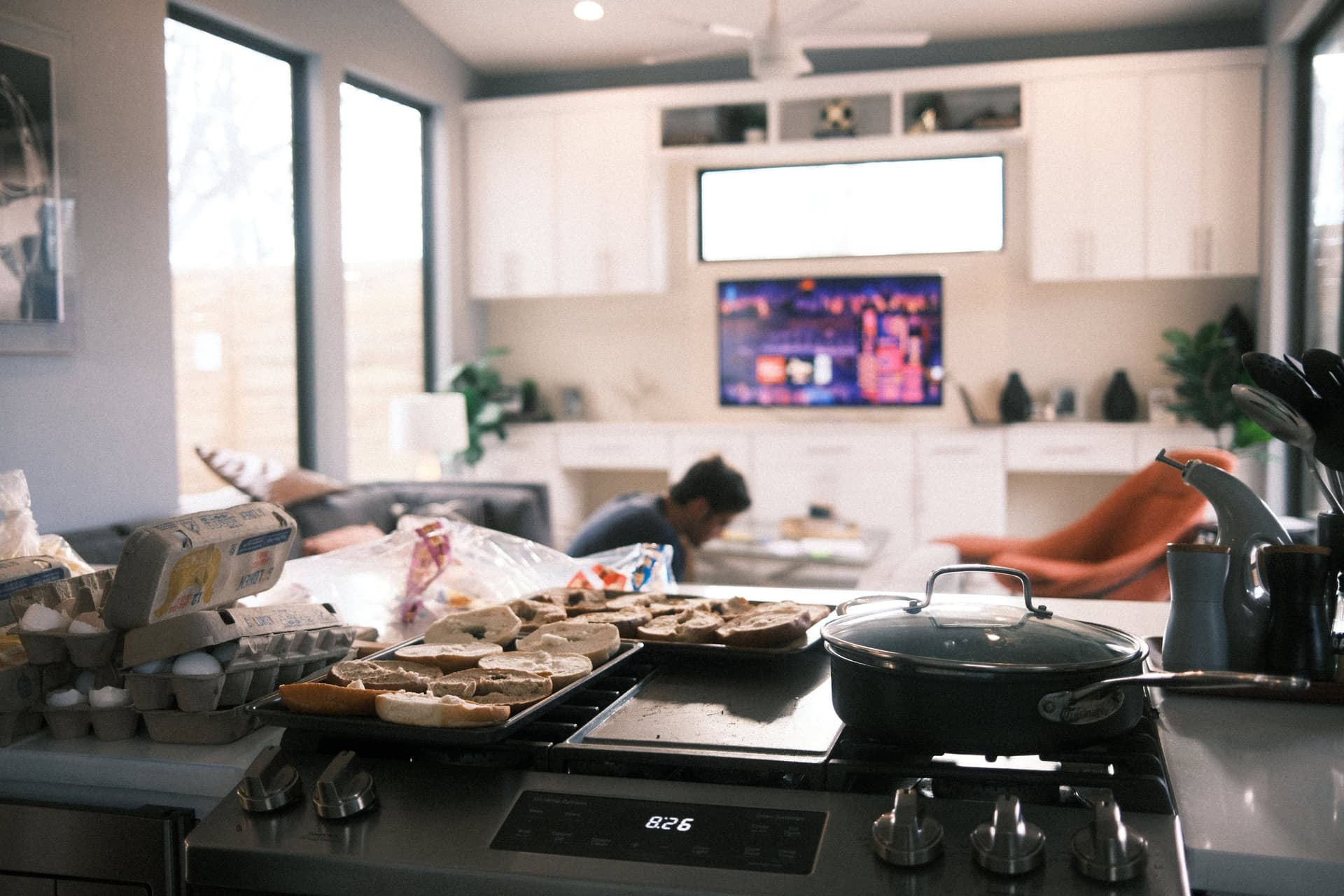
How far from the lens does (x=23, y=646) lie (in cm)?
117

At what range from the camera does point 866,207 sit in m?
6.05

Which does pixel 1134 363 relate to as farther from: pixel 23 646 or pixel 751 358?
pixel 23 646

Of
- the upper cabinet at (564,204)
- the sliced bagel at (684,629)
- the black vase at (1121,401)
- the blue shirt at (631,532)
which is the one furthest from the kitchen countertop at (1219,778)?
the upper cabinet at (564,204)

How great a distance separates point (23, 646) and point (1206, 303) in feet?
19.2

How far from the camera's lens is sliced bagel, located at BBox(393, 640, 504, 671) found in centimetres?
119

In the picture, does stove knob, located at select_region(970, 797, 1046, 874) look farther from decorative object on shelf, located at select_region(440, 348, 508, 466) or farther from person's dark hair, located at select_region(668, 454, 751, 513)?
decorative object on shelf, located at select_region(440, 348, 508, 466)

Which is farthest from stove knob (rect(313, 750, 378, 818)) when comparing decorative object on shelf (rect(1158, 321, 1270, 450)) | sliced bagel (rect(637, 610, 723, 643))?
decorative object on shelf (rect(1158, 321, 1270, 450))

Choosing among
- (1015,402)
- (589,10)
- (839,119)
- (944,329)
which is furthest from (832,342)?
(589,10)

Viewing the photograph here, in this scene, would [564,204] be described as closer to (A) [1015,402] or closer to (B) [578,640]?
(A) [1015,402]

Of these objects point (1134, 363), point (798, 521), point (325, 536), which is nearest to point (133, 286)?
point (325, 536)

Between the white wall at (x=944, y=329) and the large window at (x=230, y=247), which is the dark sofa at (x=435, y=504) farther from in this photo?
the white wall at (x=944, y=329)

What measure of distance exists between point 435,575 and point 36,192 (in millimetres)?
2753

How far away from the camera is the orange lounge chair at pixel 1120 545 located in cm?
362

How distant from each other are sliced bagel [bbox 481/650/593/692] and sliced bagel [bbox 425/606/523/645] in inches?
3.4
